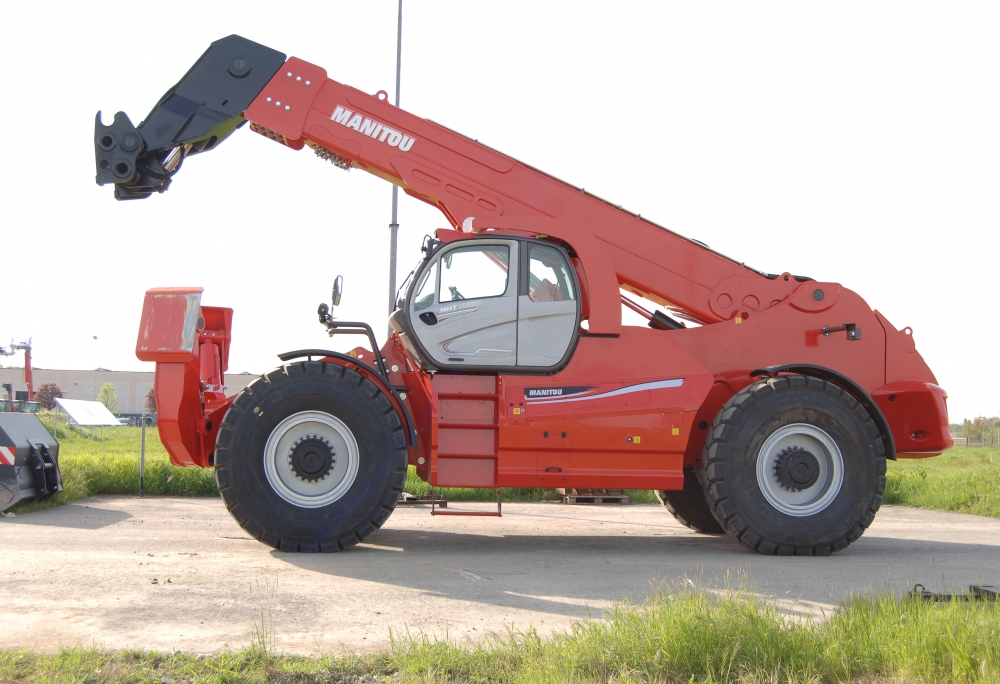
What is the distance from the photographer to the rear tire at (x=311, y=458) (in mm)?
7598

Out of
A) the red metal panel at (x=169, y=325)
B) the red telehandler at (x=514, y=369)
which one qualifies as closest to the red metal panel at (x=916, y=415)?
the red telehandler at (x=514, y=369)

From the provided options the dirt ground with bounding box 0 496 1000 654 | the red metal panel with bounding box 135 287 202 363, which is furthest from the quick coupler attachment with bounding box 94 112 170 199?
the dirt ground with bounding box 0 496 1000 654

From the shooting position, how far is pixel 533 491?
45.1ft

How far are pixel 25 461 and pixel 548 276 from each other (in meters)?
6.69

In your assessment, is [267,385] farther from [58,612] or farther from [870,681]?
[870,681]

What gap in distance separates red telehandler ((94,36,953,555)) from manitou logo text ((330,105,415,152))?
2 centimetres

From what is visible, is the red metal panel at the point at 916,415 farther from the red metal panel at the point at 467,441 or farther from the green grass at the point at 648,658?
the green grass at the point at 648,658

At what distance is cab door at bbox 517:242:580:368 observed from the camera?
27.5ft

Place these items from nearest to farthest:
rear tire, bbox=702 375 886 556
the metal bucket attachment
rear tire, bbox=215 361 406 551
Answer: rear tire, bbox=215 361 406 551 < rear tire, bbox=702 375 886 556 < the metal bucket attachment

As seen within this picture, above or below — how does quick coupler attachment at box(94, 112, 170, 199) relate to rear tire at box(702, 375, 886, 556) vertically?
above

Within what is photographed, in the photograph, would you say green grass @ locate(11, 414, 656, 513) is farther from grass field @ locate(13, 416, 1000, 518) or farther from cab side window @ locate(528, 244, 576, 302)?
cab side window @ locate(528, 244, 576, 302)

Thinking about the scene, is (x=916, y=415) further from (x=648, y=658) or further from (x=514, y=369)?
(x=648, y=658)

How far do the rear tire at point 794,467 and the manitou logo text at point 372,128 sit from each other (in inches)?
167

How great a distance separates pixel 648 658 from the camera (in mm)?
3969
